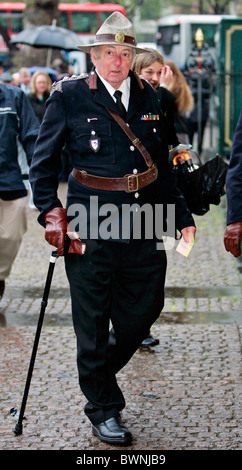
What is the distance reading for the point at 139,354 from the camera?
19.0 ft

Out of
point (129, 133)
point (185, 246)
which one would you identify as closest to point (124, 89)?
point (129, 133)

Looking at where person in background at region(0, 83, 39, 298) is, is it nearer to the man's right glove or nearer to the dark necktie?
the dark necktie

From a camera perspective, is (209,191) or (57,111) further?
(209,191)

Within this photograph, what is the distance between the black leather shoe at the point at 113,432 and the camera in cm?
426

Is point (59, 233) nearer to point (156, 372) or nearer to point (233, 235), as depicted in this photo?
point (233, 235)

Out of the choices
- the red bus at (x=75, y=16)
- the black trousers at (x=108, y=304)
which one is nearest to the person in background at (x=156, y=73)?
the black trousers at (x=108, y=304)

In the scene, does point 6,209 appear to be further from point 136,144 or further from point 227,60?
point 227,60

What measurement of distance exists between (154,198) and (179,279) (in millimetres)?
3494

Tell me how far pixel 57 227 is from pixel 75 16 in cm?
3066

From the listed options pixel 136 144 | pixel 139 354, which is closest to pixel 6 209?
pixel 139 354

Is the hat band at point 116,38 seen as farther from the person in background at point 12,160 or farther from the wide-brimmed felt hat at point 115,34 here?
the person in background at point 12,160

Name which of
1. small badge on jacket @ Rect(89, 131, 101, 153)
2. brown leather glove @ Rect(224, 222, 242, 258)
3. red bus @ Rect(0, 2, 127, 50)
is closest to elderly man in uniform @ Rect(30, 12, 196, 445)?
small badge on jacket @ Rect(89, 131, 101, 153)

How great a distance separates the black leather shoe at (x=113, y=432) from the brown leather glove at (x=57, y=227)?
89 centimetres

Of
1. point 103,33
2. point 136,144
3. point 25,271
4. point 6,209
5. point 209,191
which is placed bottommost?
point 25,271
